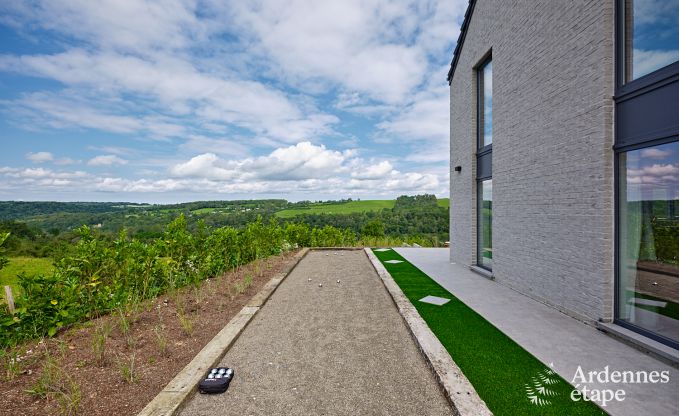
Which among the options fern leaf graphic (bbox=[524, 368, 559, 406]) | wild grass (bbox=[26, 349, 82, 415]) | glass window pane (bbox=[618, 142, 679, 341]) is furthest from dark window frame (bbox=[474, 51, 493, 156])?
wild grass (bbox=[26, 349, 82, 415])

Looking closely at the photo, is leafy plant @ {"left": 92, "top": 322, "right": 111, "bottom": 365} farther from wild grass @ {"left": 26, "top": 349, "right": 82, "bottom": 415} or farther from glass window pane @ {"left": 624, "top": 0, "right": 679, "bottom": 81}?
glass window pane @ {"left": 624, "top": 0, "right": 679, "bottom": 81}

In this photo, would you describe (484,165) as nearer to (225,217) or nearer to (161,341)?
(161,341)

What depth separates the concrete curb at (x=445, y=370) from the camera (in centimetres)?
243

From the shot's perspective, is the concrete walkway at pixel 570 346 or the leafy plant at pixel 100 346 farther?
the leafy plant at pixel 100 346

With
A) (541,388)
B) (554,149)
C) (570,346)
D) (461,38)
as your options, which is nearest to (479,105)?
(461,38)

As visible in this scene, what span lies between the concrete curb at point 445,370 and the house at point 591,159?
2324 millimetres

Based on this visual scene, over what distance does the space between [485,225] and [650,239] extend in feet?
13.2

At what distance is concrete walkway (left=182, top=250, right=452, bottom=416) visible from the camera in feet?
8.42

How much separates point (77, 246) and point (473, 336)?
5.85 meters

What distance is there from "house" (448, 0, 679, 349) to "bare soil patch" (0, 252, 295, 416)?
17.3 ft

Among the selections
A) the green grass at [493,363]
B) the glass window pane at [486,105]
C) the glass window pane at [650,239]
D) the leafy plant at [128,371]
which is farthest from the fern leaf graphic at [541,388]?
the glass window pane at [486,105]

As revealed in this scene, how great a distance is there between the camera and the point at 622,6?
3.83 m

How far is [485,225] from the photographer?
25.1 feet

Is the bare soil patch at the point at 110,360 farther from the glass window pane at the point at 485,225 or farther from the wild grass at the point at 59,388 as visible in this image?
the glass window pane at the point at 485,225
